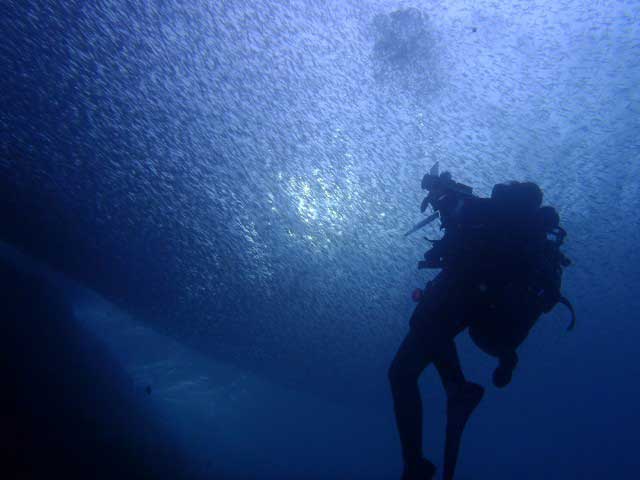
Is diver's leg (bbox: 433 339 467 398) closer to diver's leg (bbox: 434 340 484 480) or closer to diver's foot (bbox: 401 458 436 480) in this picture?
diver's leg (bbox: 434 340 484 480)

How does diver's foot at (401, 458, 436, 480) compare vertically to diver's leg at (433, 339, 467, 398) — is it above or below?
below

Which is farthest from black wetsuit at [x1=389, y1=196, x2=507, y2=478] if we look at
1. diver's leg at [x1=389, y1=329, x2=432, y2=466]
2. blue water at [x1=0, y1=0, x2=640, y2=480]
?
blue water at [x1=0, y1=0, x2=640, y2=480]

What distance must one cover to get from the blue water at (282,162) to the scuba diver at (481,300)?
6625mm

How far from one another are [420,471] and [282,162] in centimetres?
952

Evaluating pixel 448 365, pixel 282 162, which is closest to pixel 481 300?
pixel 448 365

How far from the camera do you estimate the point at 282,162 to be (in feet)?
35.8

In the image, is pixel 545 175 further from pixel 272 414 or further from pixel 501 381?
pixel 272 414

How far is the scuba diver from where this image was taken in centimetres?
254

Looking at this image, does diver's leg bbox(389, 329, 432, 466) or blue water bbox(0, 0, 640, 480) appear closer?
diver's leg bbox(389, 329, 432, 466)

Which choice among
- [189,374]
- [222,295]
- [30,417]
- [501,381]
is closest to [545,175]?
[501,381]

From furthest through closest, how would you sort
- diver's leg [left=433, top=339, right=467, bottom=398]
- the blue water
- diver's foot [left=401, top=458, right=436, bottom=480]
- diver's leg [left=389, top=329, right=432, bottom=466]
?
1. the blue water
2. diver's leg [left=433, top=339, right=467, bottom=398]
3. diver's leg [left=389, top=329, right=432, bottom=466]
4. diver's foot [left=401, top=458, right=436, bottom=480]

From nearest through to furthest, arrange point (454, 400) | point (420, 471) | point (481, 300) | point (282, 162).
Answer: point (420, 471) < point (454, 400) < point (481, 300) < point (282, 162)

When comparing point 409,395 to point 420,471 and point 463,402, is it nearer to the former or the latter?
point 463,402

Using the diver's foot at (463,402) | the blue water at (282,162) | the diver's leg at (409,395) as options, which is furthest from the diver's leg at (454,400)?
the blue water at (282,162)
